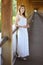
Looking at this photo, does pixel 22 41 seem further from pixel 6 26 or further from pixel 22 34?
pixel 6 26

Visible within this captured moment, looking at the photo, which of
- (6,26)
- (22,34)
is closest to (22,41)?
(22,34)

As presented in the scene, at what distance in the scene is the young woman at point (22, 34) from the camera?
17.1 ft

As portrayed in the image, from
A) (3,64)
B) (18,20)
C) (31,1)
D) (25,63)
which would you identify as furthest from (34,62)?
(31,1)

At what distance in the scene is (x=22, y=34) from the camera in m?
5.24

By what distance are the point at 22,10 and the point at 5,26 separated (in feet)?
5.22

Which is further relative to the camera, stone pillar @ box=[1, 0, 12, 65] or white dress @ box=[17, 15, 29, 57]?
white dress @ box=[17, 15, 29, 57]

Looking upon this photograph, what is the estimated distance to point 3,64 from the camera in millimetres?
3674

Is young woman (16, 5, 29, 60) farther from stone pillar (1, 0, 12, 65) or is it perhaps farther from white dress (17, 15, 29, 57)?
stone pillar (1, 0, 12, 65)

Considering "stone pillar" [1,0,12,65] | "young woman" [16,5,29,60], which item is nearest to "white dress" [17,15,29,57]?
"young woman" [16,5,29,60]

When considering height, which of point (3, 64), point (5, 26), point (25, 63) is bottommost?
point (25, 63)

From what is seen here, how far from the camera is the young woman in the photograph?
5197 mm

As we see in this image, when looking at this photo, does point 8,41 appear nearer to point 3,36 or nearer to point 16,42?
point 3,36

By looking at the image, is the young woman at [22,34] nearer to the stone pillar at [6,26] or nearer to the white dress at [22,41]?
the white dress at [22,41]

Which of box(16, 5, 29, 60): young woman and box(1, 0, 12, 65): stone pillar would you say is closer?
box(1, 0, 12, 65): stone pillar
